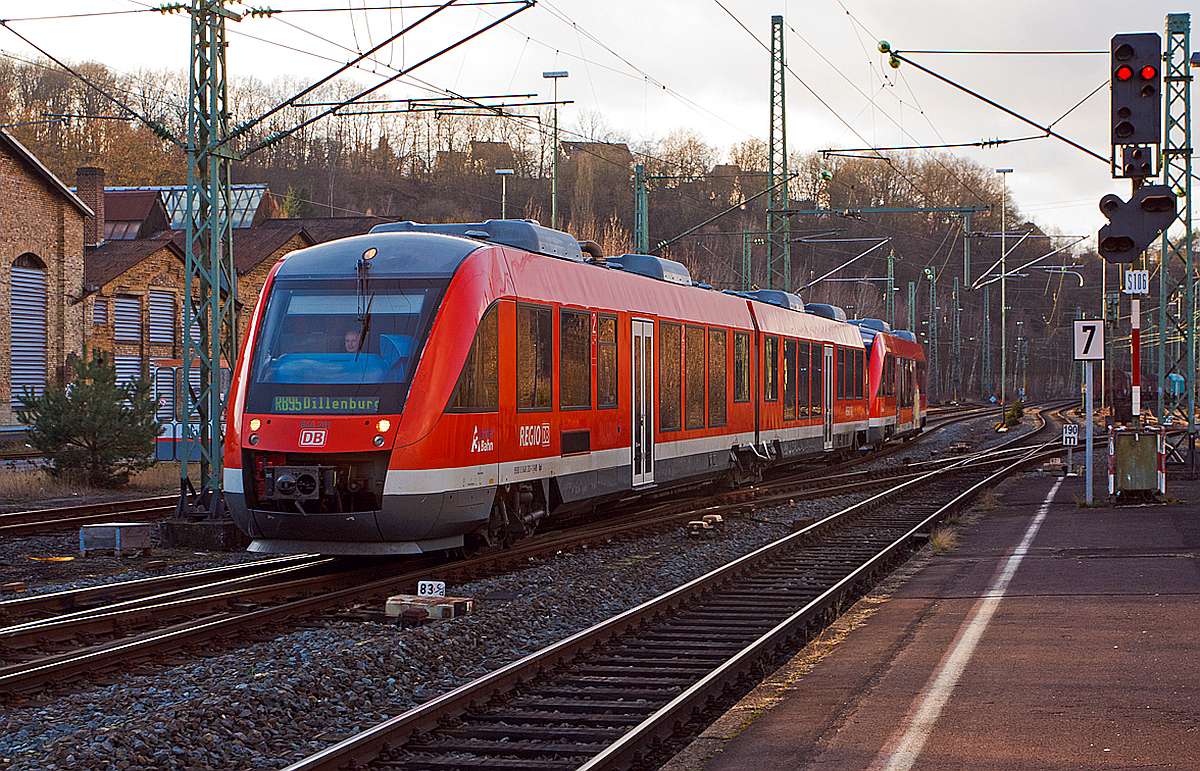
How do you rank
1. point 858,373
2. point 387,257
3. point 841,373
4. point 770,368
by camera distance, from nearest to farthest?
point 387,257, point 770,368, point 841,373, point 858,373

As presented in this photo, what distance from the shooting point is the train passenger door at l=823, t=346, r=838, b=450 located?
86.4ft

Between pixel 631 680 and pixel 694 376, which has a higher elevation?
pixel 694 376

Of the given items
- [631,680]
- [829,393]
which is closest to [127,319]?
[829,393]

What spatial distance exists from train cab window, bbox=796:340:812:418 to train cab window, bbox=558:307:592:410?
33.1ft

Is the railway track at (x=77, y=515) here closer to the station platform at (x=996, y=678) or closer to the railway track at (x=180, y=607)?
the railway track at (x=180, y=607)

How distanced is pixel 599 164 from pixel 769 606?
68.3 meters

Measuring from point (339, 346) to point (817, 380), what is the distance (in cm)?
1532

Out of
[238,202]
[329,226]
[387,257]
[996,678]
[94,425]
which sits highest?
[238,202]

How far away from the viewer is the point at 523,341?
12984 mm

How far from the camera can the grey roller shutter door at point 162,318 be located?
142 feet

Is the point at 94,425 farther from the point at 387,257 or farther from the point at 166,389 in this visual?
the point at 166,389

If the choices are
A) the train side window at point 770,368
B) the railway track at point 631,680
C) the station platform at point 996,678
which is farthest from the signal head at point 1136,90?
the train side window at point 770,368

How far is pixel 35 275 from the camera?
3928 cm

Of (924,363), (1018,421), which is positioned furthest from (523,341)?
(1018,421)
